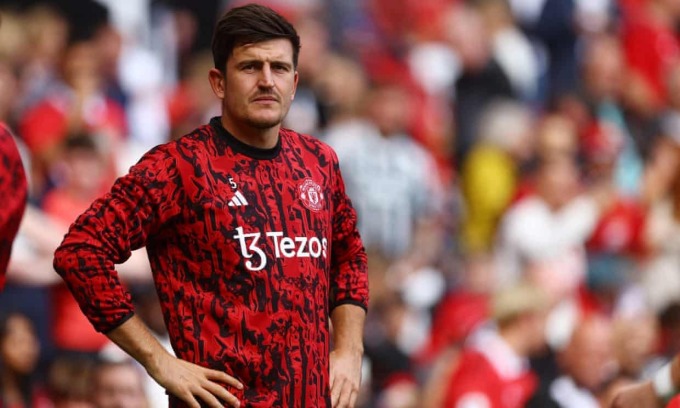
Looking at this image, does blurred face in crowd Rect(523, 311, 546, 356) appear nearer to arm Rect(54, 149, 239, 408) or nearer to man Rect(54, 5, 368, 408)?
man Rect(54, 5, 368, 408)

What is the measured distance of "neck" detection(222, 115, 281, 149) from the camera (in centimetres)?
404

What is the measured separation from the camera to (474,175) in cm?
983

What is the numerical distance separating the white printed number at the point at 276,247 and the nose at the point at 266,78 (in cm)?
41

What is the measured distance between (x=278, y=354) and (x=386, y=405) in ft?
13.3

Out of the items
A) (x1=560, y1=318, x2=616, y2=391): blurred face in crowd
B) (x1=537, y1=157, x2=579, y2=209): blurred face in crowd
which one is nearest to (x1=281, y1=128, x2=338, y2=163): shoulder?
(x1=560, y1=318, x2=616, y2=391): blurred face in crowd

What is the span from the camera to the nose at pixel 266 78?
13.0 ft

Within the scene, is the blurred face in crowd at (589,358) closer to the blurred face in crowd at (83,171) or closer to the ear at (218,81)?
the blurred face in crowd at (83,171)

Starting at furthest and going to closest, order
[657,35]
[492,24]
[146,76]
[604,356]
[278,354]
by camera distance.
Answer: [657,35] < [492,24] < [146,76] < [604,356] < [278,354]

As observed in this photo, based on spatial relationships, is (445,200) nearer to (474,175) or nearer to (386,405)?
(474,175)

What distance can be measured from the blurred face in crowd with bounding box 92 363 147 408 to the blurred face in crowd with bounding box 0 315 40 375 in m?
0.35

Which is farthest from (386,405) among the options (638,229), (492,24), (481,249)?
(492,24)

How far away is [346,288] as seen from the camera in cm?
436

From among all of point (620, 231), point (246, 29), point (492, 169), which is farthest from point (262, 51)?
point (620, 231)

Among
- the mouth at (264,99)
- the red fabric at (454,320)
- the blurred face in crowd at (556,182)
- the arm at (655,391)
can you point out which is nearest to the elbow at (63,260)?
the mouth at (264,99)
